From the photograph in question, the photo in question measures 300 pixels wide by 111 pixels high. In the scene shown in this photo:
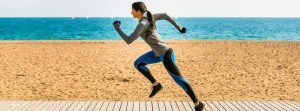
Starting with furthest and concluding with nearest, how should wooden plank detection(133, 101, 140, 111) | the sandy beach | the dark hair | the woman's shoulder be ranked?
the sandy beach < wooden plank detection(133, 101, 140, 111) < the dark hair < the woman's shoulder

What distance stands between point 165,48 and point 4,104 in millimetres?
3233

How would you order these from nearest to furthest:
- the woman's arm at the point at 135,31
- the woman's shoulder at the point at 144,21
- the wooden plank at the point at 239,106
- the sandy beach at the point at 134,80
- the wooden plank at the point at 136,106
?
the woman's arm at the point at 135,31 < the woman's shoulder at the point at 144,21 < the wooden plank at the point at 136,106 < the wooden plank at the point at 239,106 < the sandy beach at the point at 134,80

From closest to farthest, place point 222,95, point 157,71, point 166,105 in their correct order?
point 166,105 → point 222,95 → point 157,71

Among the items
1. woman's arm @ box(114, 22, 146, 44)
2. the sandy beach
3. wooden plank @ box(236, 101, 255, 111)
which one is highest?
woman's arm @ box(114, 22, 146, 44)

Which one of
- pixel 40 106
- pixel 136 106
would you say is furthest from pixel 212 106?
pixel 40 106

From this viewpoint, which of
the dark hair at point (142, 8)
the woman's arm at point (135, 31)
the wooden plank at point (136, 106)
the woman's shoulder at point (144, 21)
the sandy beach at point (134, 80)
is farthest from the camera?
the sandy beach at point (134, 80)

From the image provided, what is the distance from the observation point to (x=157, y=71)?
15.4 meters

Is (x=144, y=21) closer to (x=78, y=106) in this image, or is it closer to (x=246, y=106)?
(x=78, y=106)

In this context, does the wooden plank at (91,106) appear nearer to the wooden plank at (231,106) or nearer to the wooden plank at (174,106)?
the wooden plank at (174,106)

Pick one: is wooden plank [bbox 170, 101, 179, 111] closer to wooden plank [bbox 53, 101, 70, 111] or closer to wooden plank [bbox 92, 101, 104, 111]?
wooden plank [bbox 92, 101, 104, 111]

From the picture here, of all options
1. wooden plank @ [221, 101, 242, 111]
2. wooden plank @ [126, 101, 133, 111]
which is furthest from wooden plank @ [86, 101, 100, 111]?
wooden plank @ [221, 101, 242, 111]

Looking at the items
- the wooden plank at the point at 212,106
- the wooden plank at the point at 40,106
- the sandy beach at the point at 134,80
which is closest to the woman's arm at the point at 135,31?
the wooden plank at the point at 212,106

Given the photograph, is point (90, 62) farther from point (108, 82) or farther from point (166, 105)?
point (166, 105)

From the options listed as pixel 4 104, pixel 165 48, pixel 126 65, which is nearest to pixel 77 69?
pixel 126 65
